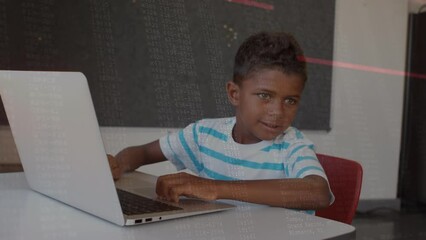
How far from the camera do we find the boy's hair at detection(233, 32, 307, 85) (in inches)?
29.3

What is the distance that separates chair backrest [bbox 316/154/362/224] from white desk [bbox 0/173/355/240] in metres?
0.16

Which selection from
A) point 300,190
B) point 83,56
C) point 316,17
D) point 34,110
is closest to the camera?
point 34,110

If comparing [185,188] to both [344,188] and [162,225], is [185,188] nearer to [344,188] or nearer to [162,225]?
[162,225]

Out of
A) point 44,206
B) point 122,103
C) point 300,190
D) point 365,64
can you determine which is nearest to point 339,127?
point 365,64

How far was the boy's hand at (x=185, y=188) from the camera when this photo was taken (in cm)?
54

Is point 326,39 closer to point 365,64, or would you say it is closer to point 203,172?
point 365,64

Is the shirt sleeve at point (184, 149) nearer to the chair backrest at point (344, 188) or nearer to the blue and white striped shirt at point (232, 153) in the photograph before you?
A: the blue and white striped shirt at point (232, 153)

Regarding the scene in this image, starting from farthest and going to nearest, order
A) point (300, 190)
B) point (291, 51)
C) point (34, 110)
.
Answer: point (291, 51) < point (300, 190) < point (34, 110)

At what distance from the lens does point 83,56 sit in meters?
1.08

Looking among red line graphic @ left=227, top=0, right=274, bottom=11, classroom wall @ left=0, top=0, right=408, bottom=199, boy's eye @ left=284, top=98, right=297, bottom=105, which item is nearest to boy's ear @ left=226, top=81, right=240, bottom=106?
boy's eye @ left=284, top=98, right=297, bottom=105

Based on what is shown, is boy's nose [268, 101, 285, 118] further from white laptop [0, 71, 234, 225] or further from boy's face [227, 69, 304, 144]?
white laptop [0, 71, 234, 225]

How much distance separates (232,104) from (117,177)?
0.96 ft

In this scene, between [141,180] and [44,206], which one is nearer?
[44,206]

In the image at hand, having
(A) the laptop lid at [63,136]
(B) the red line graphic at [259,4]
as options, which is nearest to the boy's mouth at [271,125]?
(A) the laptop lid at [63,136]
